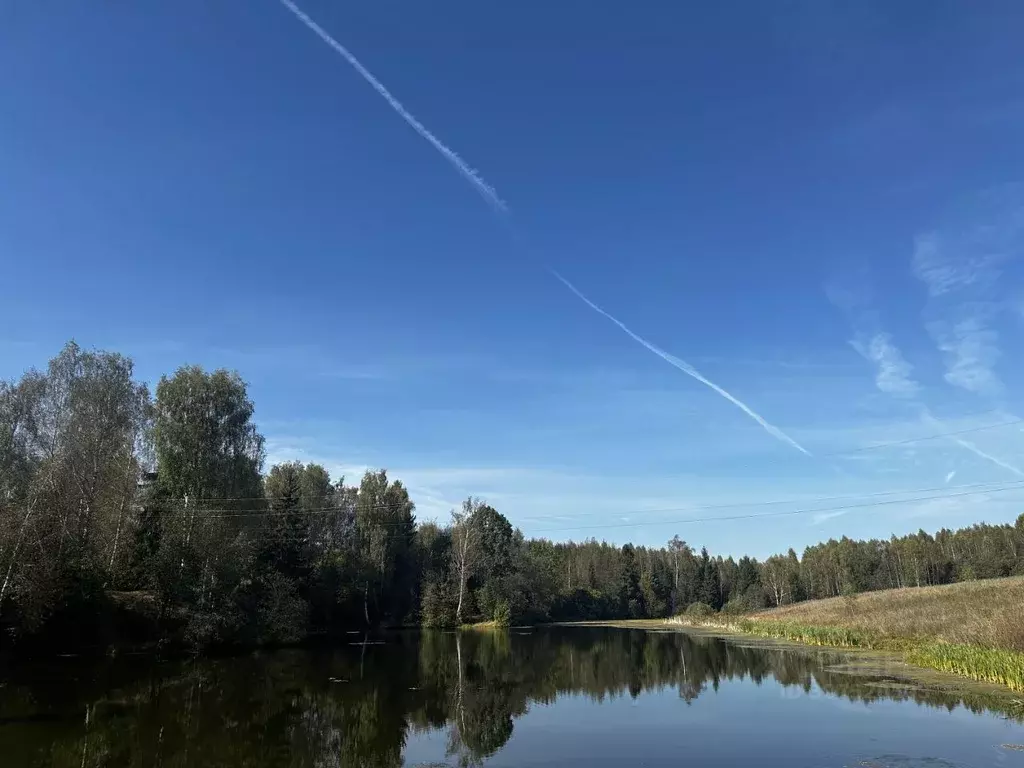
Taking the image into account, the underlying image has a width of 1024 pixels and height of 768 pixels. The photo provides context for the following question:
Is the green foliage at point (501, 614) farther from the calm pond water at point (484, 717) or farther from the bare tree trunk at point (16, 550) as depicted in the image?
the bare tree trunk at point (16, 550)

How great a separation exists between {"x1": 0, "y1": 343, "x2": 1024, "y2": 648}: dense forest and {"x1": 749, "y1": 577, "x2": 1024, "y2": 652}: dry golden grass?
3964 centimetres

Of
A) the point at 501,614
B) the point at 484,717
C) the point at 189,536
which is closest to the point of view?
the point at 484,717

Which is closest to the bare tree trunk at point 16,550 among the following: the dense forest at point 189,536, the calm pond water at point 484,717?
the dense forest at point 189,536

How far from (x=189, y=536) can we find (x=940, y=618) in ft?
151

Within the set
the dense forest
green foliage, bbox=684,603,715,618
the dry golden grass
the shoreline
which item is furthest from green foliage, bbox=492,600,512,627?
the shoreline

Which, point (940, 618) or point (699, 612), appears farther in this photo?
point (699, 612)

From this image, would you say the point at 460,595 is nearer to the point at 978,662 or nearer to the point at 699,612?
the point at 699,612

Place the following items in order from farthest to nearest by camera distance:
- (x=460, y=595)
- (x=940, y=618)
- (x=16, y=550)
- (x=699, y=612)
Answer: (x=699, y=612)
(x=460, y=595)
(x=940, y=618)
(x=16, y=550)

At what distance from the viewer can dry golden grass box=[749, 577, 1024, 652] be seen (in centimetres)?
2783

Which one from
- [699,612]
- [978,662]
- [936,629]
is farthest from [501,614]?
[978,662]

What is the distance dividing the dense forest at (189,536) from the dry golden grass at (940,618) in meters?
39.6

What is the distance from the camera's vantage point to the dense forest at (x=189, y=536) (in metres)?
34.7

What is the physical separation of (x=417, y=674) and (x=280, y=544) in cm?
2532

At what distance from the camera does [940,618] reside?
127 feet
